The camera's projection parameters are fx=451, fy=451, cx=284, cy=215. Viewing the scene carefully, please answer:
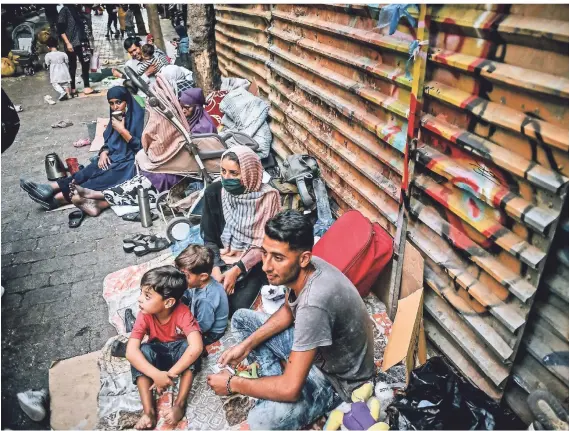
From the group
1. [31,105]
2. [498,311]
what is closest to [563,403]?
[498,311]

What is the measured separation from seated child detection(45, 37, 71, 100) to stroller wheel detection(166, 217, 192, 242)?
281 inches

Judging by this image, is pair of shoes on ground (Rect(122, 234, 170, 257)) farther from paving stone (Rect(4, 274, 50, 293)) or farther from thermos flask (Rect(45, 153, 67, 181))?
thermos flask (Rect(45, 153, 67, 181))

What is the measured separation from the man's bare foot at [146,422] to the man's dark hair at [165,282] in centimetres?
73

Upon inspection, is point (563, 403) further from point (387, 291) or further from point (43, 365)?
point (43, 365)

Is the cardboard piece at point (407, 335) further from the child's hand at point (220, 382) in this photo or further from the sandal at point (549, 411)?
the child's hand at point (220, 382)

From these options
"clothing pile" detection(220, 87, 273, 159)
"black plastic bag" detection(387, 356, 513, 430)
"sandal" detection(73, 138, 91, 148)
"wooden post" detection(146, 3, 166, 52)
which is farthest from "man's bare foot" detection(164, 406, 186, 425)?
"wooden post" detection(146, 3, 166, 52)

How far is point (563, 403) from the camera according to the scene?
86.1 inches

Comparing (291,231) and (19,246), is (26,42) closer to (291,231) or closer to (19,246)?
(19,246)

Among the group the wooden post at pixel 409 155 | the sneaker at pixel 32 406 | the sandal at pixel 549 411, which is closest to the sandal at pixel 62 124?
the sneaker at pixel 32 406

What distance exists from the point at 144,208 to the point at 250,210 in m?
1.69

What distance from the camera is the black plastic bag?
7.49 feet

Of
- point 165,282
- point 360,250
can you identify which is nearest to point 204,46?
point 360,250

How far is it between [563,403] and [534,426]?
0.61ft

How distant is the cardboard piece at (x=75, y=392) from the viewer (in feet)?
9.51
